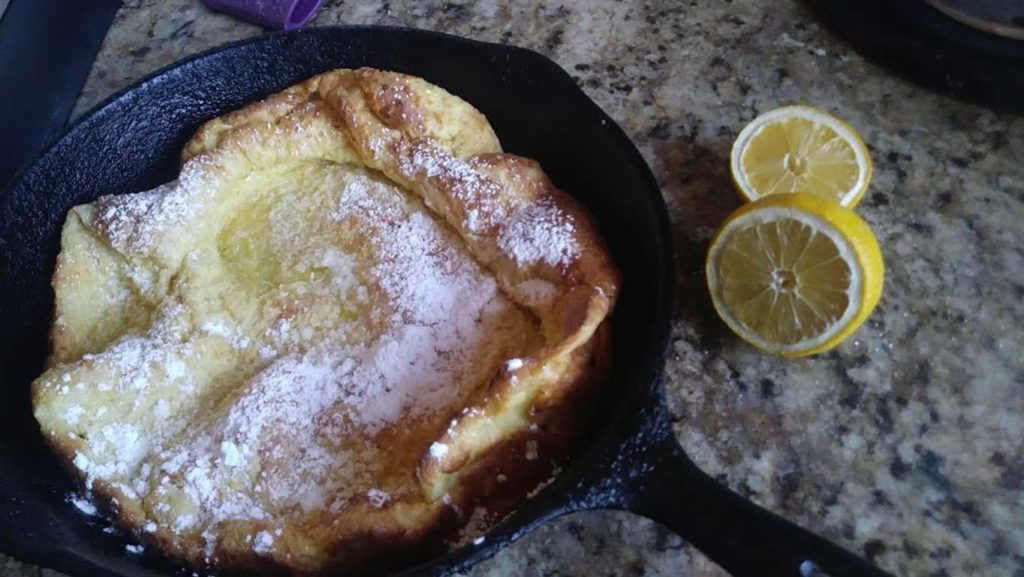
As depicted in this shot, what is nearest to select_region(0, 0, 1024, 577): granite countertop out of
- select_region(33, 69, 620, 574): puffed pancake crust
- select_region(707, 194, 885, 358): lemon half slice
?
select_region(707, 194, 885, 358): lemon half slice

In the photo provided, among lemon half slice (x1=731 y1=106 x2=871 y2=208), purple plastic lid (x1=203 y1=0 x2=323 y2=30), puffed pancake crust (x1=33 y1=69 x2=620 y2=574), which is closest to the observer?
puffed pancake crust (x1=33 y1=69 x2=620 y2=574)

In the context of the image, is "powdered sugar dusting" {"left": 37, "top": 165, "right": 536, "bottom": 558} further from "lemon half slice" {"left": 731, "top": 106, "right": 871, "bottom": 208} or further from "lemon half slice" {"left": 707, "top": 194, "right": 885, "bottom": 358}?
"lemon half slice" {"left": 731, "top": 106, "right": 871, "bottom": 208}

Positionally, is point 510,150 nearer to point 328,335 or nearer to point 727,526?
point 328,335

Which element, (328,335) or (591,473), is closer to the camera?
(591,473)

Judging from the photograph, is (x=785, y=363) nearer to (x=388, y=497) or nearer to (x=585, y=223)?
(x=585, y=223)

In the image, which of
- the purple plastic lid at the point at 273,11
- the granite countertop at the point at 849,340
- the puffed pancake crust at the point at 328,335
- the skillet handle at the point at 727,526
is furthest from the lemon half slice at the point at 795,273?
the purple plastic lid at the point at 273,11

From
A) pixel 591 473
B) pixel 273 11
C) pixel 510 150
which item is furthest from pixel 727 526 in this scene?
pixel 273 11

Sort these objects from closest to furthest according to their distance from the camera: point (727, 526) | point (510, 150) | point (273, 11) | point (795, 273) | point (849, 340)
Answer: point (727, 526), point (795, 273), point (849, 340), point (510, 150), point (273, 11)

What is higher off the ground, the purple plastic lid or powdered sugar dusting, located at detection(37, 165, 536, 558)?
the purple plastic lid
